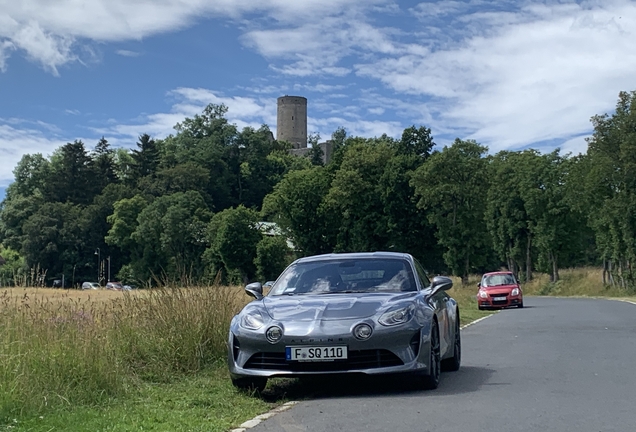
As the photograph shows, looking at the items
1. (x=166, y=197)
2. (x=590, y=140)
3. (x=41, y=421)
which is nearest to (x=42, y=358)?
(x=41, y=421)

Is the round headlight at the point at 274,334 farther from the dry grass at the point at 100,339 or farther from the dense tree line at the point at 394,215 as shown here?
the dense tree line at the point at 394,215

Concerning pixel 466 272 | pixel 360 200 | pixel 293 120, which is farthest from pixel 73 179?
pixel 293 120

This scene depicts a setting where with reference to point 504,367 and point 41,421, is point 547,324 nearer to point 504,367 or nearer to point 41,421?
point 504,367

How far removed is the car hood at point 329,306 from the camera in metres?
8.34

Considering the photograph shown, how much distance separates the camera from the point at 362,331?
26.7ft

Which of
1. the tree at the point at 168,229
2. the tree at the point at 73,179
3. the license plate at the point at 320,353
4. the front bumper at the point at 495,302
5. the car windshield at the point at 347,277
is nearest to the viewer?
the license plate at the point at 320,353

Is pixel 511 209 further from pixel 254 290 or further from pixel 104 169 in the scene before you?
pixel 104 169

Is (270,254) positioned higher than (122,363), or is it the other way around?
(270,254)

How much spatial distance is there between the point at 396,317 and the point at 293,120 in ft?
609

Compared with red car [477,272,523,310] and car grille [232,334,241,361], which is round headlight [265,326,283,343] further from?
red car [477,272,523,310]

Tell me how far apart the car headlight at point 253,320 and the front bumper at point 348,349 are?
0.09 metres

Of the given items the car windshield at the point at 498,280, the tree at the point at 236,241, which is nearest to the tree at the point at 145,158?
the tree at the point at 236,241

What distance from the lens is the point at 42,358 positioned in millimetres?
8062

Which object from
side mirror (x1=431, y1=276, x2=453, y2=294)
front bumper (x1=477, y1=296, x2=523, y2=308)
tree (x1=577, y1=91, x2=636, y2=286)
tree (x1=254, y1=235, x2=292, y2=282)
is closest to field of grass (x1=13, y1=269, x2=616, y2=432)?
side mirror (x1=431, y1=276, x2=453, y2=294)
